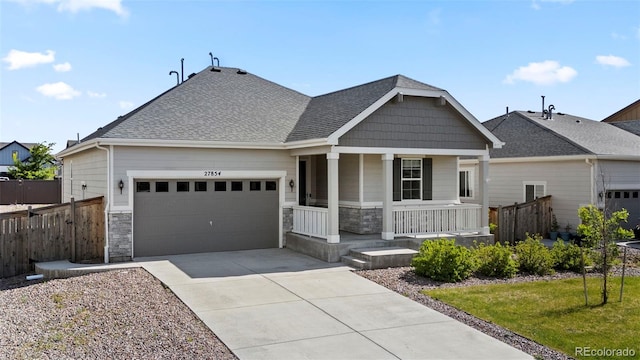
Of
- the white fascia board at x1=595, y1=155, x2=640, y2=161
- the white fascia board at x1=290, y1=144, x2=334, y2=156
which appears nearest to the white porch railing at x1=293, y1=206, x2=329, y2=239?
the white fascia board at x1=290, y1=144, x2=334, y2=156

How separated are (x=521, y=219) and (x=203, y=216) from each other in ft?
35.6

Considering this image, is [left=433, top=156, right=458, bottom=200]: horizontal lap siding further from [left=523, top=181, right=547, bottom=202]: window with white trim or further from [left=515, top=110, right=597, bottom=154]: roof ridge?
[left=515, top=110, right=597, bottom=154]: roof ridge

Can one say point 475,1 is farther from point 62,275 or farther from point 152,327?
point 62,275

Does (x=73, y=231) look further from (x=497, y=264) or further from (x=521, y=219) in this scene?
(x=521, y=219)

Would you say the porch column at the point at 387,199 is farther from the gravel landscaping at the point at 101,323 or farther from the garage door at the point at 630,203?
the garage door at the point at 630,203

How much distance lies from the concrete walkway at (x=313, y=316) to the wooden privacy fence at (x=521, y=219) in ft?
23.2

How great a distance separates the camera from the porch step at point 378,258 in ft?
39.9

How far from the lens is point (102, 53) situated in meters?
14.6

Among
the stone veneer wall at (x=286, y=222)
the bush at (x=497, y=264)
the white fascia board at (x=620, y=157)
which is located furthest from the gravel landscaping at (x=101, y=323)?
the white fascia board at (x=620, y=157)

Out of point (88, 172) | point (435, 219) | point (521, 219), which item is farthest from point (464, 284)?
point (88, 172)

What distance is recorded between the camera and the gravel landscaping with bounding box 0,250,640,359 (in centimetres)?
654

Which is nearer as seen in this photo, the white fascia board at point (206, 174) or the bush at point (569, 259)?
the bush at point (569, 259)

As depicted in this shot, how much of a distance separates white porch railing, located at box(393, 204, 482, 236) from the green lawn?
414cm

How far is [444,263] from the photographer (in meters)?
11.0
